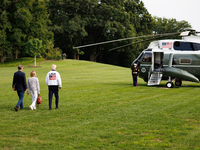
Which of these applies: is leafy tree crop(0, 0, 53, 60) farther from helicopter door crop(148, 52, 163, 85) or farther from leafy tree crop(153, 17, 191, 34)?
leafy tree crop(153, 17, 191, 34)

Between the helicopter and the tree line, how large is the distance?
32.4 m

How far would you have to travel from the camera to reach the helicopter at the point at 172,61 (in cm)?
2061

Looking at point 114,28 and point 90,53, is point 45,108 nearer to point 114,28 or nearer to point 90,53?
point 114,28

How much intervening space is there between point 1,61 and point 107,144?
180 feet

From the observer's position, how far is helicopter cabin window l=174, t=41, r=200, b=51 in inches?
816

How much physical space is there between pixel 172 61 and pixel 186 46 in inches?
56.7

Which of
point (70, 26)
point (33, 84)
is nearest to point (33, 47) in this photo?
point (70, 26)

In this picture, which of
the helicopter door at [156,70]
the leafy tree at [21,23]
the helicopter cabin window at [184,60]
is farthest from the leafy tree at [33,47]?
the helicopter cabin window at [184,60]

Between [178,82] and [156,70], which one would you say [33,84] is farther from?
[178,82]

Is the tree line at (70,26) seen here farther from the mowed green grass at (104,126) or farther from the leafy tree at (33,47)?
the mowed green grass at (104,126)

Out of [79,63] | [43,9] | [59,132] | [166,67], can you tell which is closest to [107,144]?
[59,132]

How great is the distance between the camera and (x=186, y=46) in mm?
21031

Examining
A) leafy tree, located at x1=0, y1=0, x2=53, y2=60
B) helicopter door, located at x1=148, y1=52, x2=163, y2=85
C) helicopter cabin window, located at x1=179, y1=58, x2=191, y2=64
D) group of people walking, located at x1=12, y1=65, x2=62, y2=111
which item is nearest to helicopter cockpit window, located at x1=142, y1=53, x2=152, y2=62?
helicopter door, located at x1=148, y1=52, x2=163, y2=85

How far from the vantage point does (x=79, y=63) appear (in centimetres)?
5791
